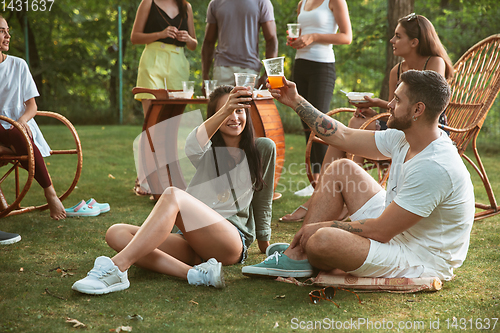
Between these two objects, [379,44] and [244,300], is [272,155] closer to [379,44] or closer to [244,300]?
[244,300]

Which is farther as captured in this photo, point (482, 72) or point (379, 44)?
point (379, 44)

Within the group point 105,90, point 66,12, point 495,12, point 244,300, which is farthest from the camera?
point 105,90

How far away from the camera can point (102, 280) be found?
5.98 ft

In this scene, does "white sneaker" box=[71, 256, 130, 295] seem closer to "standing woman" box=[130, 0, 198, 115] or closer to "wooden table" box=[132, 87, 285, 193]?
"wooden table" box=[132, 87, 285, 193]

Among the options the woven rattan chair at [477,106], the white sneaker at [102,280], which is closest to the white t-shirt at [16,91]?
the white sneaker at [102,280]

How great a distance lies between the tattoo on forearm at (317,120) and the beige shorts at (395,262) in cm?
64

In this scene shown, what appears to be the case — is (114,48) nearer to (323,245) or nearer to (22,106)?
(22,106)

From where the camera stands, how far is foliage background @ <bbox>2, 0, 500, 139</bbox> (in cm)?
795

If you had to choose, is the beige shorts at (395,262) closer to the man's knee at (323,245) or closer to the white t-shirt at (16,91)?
the man's knee at (323,245)

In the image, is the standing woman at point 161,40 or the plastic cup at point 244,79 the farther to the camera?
the standing woman at point 161,40

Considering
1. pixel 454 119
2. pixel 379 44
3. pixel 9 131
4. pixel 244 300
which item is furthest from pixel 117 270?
pixel 379 44

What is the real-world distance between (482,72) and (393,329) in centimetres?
244

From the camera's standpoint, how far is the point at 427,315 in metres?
1.71

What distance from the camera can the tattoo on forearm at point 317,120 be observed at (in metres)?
2.24
